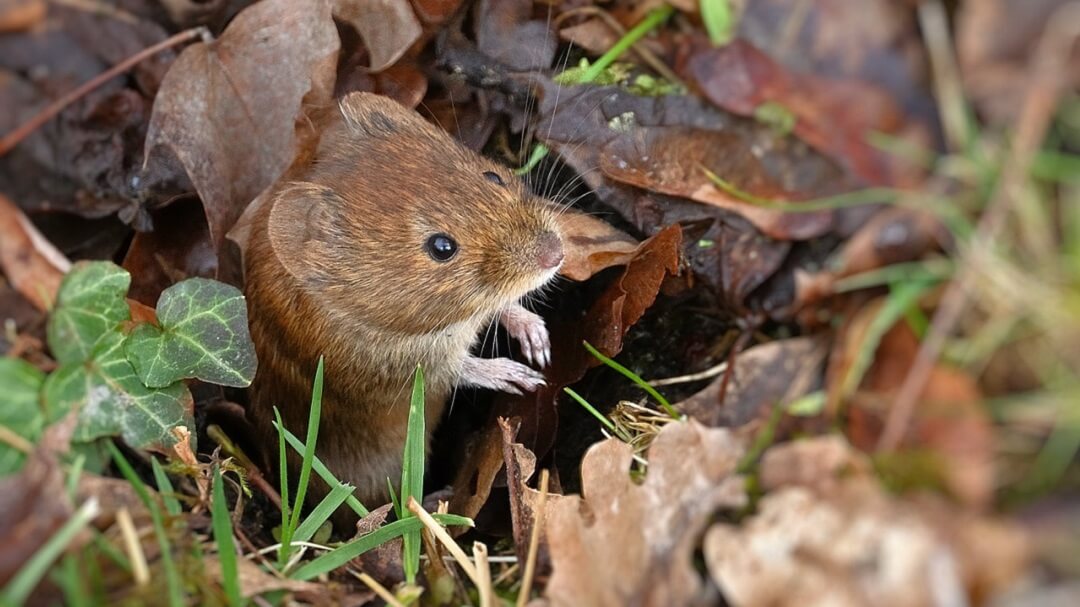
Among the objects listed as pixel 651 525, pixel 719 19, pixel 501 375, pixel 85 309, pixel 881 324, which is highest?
pixel 719 19

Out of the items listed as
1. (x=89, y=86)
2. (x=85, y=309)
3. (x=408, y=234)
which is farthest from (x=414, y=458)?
(x=89, y=86)

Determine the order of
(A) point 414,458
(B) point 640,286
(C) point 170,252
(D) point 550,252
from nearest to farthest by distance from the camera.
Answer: (A) point 414,458 → (B) point 640,286 → (D) point 550,252 → (C) point 170,252

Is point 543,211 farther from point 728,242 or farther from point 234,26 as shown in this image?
point 234,26

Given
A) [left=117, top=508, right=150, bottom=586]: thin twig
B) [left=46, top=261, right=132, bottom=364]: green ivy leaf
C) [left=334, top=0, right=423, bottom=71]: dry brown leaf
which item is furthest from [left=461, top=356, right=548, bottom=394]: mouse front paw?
[left=117, top=508, right=150, bottom=586]: thin twig

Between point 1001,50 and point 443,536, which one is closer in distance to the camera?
point 1001,50

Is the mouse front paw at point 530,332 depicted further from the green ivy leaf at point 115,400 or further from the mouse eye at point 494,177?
the green ivy leaf at point 115,400

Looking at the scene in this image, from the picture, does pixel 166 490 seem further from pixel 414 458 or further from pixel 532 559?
pixel 532 559

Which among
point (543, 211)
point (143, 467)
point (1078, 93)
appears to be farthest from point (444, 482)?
point (1078, 93)
